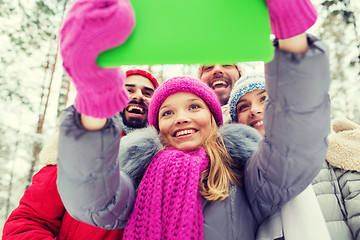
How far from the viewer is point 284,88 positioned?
790 millimetres

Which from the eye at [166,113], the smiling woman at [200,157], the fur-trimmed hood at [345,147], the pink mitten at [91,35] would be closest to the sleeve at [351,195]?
the fur-trimmed hood at [345,147]

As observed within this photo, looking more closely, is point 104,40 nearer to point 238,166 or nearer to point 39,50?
point 238,166

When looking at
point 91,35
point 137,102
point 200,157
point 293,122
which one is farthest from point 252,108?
point 91,35

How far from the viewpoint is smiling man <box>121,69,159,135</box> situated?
216cm

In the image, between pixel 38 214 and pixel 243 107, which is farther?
pixel 243 107

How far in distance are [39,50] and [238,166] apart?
6970 millimetres

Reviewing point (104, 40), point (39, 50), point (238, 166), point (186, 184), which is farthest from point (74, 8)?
point (39, 50)

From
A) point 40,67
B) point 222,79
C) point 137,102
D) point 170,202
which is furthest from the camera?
point 40,67

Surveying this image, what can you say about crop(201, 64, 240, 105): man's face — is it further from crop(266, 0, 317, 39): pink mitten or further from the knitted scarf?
crop(266, 0, 317, 39): pink mitten

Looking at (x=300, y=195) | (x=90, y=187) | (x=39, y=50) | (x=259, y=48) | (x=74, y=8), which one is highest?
(x=39, y=50)

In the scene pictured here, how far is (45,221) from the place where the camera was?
1.59 metres

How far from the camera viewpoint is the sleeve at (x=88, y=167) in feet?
2.63

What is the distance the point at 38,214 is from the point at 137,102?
3.42ft

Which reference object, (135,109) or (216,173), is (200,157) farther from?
(135,109)
